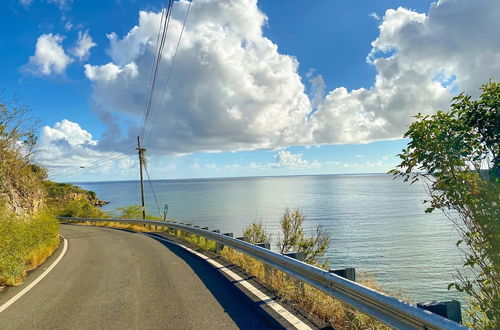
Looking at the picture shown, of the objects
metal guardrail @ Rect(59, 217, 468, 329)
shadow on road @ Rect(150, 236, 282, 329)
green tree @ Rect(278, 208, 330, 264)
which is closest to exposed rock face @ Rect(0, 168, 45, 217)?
green tree @ Rect(278, 208, 330, 264)

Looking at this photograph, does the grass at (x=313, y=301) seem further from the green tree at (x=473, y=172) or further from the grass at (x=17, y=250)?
the grass at (x=17, y=250)

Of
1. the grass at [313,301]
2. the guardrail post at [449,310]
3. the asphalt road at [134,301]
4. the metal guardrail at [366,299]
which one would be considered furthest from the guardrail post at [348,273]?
the guardrail post at [449,310]

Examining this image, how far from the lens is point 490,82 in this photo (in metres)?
3.71

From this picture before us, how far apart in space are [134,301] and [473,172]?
18.2 feet

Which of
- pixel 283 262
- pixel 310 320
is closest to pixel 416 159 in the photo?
pixel 310 320

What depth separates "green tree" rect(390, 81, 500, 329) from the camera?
3627 mm

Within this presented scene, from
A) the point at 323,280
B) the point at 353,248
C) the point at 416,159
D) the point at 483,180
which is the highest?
the point at 416,159

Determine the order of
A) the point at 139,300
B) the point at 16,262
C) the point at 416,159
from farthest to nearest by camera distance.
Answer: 1. the point at 16,262
2. the point at 139,300
3. the point at 416,159

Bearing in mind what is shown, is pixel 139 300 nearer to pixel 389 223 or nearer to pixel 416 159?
pixel 416 159

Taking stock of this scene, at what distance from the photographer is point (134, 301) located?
246 inches

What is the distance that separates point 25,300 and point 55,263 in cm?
502

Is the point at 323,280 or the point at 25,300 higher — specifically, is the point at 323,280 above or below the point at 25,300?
above

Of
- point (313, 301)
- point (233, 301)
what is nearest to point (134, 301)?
point (233, 301)

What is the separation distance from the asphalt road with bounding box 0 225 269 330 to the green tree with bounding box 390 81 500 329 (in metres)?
2.69
